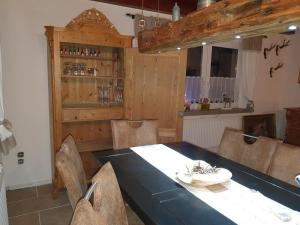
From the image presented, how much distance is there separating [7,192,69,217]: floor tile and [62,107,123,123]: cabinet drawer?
2.82 ft

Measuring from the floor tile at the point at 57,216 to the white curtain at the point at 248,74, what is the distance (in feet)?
11.2

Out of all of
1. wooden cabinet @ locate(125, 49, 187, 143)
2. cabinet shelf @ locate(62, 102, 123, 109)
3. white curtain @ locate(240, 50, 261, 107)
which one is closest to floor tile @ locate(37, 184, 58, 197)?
cabinet shelf @ locate(62, 102, 123, 109)

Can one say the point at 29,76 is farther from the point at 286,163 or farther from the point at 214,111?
the point at 214,111

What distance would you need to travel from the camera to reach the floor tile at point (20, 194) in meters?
2.60

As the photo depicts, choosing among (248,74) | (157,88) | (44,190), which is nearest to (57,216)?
(44,190)

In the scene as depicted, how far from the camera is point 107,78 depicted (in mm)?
2932

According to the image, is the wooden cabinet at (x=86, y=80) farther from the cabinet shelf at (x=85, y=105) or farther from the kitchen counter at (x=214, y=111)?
the kitchen counter at (x=214, y=111)

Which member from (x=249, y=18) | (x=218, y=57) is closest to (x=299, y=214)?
(x=249, y=18)

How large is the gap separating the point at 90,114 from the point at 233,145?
1582mm

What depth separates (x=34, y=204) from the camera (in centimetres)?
250

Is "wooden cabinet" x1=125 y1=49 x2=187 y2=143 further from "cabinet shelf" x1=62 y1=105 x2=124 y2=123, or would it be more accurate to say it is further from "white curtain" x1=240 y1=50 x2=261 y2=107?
"white curtain" x1=240 y1=50 x2=261 y2=107

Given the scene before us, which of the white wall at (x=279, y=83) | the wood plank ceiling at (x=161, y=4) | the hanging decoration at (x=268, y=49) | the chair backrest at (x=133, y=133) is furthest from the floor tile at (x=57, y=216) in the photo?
the hanging decoration at (x=268, y=49)

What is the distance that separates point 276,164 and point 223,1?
1182 millimetres

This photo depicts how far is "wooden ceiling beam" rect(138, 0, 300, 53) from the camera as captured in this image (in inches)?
38.3
